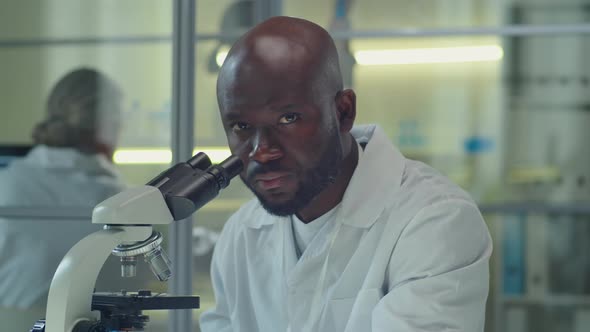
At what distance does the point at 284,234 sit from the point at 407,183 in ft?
0.85

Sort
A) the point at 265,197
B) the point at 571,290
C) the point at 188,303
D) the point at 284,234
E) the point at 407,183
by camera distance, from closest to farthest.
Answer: the point at 188,303 → the point at 265,197 → the point at 407,183 → the point at 284,234 → the point at 571,290

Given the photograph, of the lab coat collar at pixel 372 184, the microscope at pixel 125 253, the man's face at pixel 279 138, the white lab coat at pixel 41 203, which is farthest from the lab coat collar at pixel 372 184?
the white lab coat at pixel 41 203

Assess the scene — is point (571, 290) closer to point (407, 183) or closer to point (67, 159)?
point (67, 159)

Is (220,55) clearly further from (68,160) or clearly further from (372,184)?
(372,184)

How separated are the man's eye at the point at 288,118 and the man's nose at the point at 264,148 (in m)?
0.03

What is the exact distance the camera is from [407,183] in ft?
5.52

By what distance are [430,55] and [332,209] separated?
2.28 m

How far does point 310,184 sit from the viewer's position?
1.56 m

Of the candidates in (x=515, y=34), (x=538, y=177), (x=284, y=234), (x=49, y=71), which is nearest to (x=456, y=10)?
(x=515, y=34)

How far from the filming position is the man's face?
1.50 m

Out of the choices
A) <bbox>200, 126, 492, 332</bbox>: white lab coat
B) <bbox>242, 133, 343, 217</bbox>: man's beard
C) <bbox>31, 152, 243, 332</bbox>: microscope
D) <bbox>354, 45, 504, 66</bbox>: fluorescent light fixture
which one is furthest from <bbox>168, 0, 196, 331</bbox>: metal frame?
<bbox>31, 152, 243, 332</bbox>: microscope

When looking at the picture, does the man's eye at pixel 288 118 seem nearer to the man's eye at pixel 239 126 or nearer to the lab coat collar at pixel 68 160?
the man's eye at pixel 239 126

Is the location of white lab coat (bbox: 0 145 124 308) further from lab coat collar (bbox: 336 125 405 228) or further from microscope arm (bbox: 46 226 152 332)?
microscope arm (bbox: 46 226 152 332)

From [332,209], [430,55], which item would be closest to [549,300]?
[430,55]
